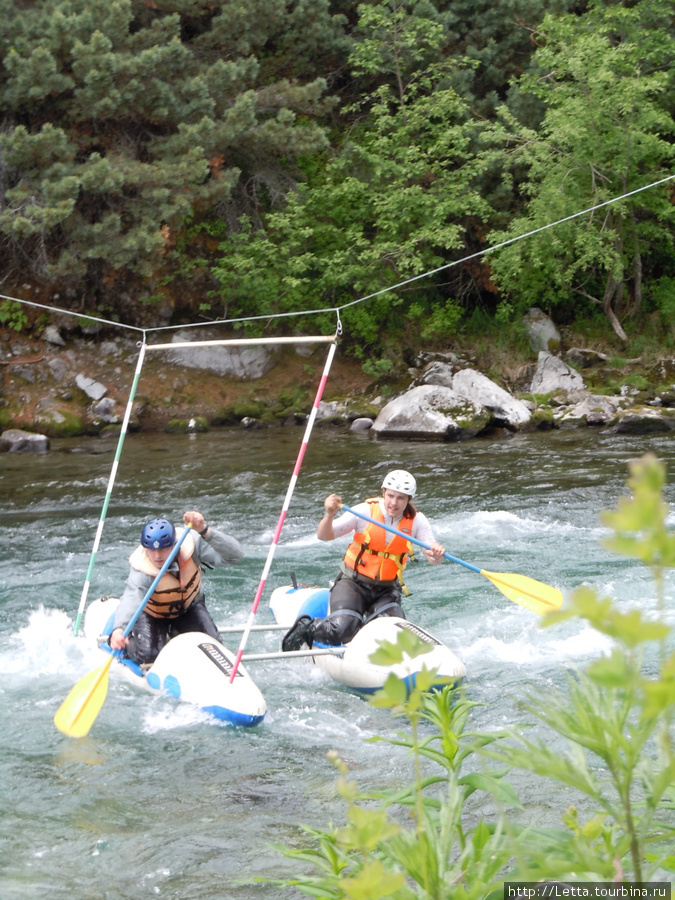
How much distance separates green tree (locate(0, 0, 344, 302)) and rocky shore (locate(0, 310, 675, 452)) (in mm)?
1612

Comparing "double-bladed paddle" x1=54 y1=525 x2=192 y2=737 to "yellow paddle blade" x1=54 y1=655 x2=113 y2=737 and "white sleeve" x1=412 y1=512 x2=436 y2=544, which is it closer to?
"yellow paddle blade" x1=54 y1=655 x2=113 y2=737

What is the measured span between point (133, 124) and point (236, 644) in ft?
38.2

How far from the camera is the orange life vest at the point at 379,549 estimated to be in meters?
5.23

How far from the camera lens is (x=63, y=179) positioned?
12820 mm

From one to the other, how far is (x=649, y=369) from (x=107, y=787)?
13.4m

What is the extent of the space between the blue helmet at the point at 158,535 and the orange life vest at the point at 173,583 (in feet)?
0.50

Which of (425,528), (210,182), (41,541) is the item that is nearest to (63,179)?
(210,182)

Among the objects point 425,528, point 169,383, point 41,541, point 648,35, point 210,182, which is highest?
point 648,35

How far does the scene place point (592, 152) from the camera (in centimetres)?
1441

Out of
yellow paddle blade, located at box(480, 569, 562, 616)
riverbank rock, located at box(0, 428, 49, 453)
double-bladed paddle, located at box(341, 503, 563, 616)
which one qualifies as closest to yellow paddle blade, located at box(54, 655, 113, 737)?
double-bladed paddle, located at box(341, 503, 563, 616)

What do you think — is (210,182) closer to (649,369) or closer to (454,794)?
(649,369)

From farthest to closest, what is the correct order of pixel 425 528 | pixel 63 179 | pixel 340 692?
pixel 63 179
pixel 425 528
pixel 340 692

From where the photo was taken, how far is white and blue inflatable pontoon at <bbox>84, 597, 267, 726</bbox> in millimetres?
4320

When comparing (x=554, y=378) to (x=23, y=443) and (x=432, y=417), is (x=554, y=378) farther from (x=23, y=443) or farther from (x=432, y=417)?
(x=23, y=443)
